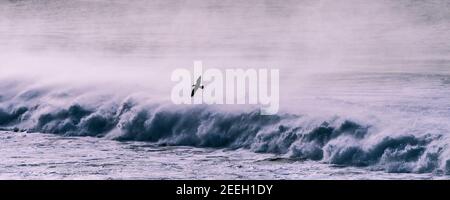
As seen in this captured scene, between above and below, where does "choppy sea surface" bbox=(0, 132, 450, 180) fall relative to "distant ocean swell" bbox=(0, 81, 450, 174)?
below

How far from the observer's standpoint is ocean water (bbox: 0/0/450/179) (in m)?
14.7

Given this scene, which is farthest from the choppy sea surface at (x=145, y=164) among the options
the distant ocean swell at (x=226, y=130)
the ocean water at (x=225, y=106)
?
the distant ocean swell at (x=226, y=130)

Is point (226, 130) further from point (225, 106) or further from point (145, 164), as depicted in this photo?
point (145, 164)

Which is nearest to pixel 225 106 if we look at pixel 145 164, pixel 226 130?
pixel 226 130

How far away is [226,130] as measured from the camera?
55.2ft

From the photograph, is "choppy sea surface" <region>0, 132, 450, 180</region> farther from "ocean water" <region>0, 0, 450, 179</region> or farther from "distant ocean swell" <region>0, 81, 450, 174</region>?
"distant ocean swell" <region>0, 81, 450, 174</region>

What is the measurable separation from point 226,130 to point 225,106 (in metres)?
0.79

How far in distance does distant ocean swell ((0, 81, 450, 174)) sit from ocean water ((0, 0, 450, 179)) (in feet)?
0.09

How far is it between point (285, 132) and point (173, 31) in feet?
46.1

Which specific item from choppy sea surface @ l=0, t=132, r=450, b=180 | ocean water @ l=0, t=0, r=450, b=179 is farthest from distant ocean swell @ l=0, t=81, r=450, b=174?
choppy sea surface @ l=0, t=132, r=450, b=180

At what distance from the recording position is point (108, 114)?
18.4m
